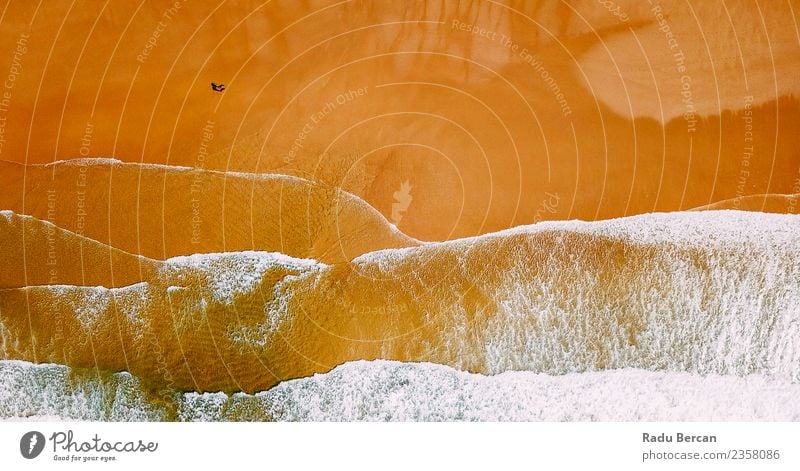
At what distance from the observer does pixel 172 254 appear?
1566 millimetres

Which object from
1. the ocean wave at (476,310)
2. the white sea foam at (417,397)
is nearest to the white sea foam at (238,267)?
the ocean wave at (476,310)

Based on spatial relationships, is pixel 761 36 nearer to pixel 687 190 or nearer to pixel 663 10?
pixel 663 10

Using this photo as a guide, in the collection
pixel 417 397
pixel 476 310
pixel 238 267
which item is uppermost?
pixel 238 267

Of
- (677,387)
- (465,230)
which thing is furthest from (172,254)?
(677,387)

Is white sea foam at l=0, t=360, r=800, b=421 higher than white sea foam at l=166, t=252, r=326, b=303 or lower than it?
lower

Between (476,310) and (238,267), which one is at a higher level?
(238,267)

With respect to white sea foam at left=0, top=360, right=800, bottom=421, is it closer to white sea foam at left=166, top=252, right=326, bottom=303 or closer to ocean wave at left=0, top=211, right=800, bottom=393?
ocean wave at left=0, top=211, right=800, bottom=393

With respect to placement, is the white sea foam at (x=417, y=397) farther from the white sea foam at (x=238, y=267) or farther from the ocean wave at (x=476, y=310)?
the white sea foam at (x=238, y=267)

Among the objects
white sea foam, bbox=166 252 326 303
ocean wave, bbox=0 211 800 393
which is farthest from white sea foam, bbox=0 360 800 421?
white sea foam, bbox=166 252 326 303

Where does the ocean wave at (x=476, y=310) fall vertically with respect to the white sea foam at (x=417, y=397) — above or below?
above

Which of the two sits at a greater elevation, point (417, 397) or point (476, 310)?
point (476, 310)

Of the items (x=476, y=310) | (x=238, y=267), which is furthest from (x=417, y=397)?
(x=238, y=267)

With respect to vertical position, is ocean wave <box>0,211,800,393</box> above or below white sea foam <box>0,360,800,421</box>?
above

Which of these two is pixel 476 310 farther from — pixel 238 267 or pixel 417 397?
pixel 238 267
